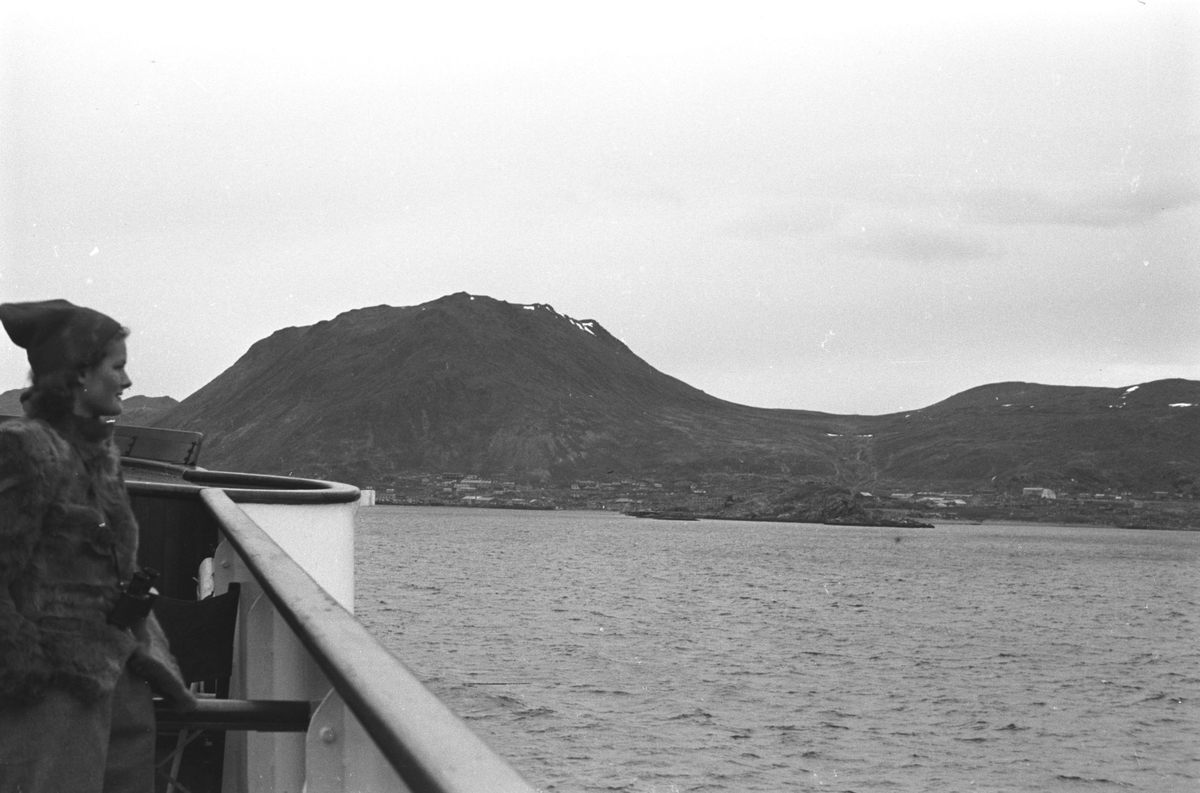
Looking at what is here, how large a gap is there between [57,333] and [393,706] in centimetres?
156

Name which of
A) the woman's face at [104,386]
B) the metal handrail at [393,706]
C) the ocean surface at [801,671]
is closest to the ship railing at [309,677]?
the metal handrail at [393,706]

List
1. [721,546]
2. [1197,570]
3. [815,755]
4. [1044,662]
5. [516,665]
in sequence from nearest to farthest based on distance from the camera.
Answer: [815,755], [516,665], [1044,662], [1197,570], [721,546]

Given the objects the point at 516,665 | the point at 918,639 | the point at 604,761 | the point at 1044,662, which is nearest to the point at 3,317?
the point at 604,761

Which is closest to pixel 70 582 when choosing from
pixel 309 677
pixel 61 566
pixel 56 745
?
pixel 61 566

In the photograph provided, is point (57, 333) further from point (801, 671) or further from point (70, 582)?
point (801, 671)

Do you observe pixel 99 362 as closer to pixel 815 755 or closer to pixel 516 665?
pixel 815 755

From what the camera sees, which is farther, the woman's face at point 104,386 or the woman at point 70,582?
the woman's face at point 104,386

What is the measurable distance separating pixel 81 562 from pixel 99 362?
0.41 metres

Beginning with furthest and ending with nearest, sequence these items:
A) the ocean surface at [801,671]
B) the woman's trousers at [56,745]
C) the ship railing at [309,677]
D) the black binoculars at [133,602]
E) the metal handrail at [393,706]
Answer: the ocean surface at [801,671], the black binoculars at [133,602], the woman's trousers at [56,745], the ship railing at [309,677], the metal handrail at [393,706]

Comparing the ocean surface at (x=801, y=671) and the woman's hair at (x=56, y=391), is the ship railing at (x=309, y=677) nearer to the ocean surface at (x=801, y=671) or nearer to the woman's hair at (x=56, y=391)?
the woman's hair at (x=56, y=391)

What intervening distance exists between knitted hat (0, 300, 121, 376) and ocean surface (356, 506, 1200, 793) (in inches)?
279

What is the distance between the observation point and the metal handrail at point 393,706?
3.92ft

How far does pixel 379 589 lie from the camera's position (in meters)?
69.0

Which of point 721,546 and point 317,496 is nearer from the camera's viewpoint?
point 317,496
